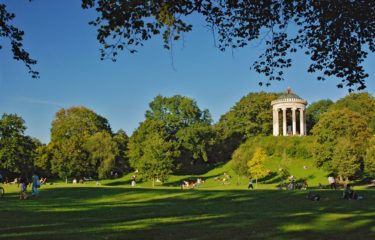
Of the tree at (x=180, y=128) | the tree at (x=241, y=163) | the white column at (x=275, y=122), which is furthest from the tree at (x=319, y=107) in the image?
the tree at (x=241, y=163)

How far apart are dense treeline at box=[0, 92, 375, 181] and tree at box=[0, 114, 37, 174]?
0.48ft

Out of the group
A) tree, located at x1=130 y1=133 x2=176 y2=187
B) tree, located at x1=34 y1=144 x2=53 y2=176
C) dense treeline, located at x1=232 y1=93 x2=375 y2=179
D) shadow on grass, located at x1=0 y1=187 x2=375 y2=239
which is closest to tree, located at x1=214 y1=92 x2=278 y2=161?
dense treeline, located at x1=232 y1=93 x2=375 y2=179

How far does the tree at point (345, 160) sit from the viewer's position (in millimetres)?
49909

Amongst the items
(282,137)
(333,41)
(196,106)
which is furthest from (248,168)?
(333,41)

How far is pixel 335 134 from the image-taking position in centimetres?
5681

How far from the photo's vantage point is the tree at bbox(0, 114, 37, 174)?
69812 mm

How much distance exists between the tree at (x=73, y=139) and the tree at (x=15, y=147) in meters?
4.44

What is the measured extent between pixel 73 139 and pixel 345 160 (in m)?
42.6

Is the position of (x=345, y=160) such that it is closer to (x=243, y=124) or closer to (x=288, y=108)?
(x=288, y=108)

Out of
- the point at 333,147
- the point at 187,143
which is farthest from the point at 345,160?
the point at 187,143

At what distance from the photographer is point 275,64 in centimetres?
1273

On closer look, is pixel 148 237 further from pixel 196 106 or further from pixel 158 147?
pixel 196 106

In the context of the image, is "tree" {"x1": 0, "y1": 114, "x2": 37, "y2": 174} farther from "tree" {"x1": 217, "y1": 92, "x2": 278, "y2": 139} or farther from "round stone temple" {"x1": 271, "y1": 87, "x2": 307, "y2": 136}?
"round stone temple" {"x1": 271, "y1": 87, "x2": 307, "y2": 136}

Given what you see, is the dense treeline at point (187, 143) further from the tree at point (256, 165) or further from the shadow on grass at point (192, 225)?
the shadow on grass at point (192, 225)
